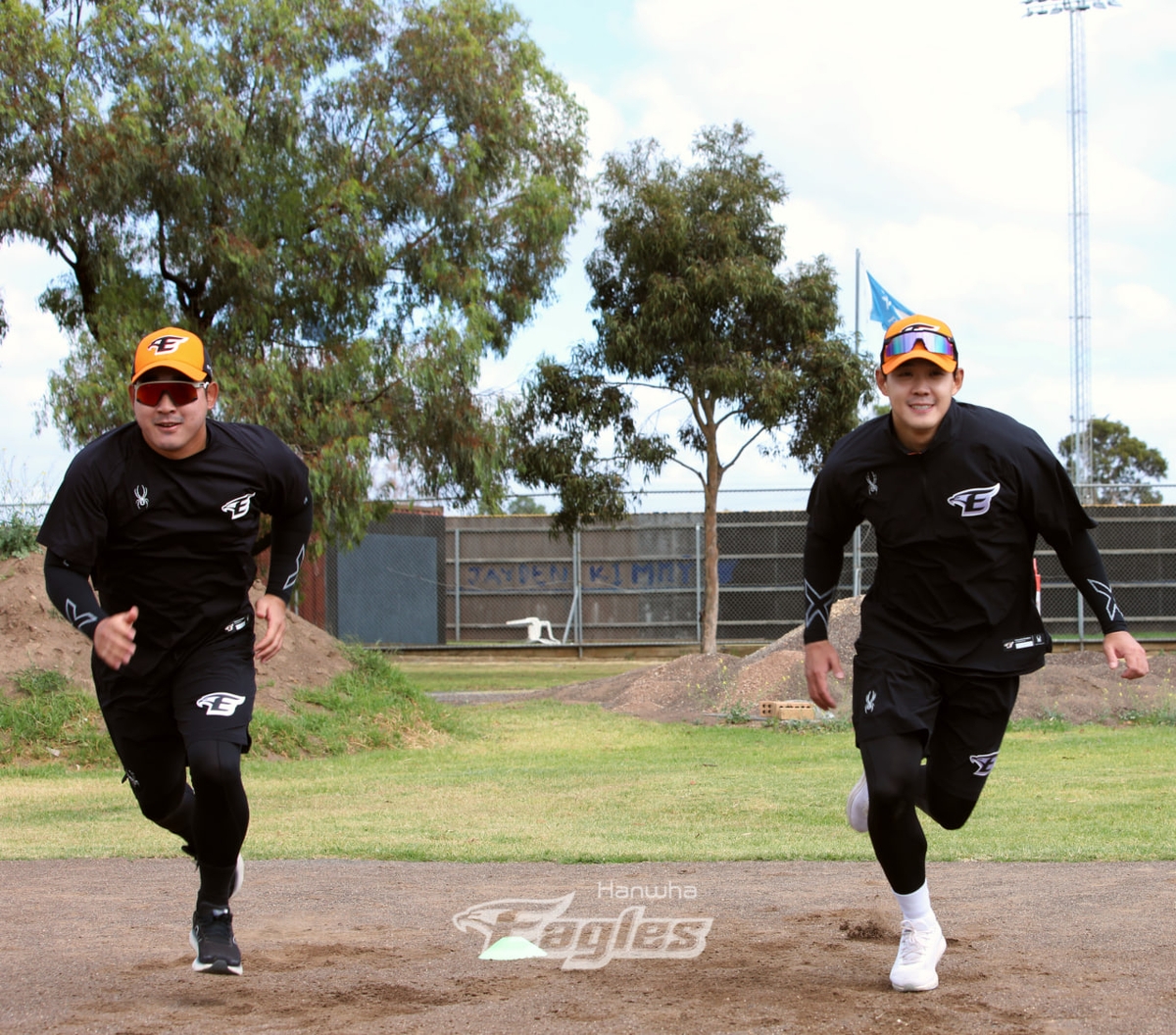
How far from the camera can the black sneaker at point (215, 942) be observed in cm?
475

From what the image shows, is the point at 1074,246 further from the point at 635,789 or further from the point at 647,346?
the point at 635,789

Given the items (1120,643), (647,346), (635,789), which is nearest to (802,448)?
(647,346)

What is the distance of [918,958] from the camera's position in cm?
450

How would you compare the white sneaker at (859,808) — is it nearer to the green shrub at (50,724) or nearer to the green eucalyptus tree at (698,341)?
the green shrub at (50,724)

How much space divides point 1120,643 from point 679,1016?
2048mm

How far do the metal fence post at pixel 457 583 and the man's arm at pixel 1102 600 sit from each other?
84.1ft

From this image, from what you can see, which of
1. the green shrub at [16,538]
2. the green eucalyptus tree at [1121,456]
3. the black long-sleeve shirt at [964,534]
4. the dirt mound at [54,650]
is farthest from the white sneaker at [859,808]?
the green eucalyptus tree at [1121,456]

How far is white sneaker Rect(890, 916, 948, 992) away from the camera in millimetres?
4445

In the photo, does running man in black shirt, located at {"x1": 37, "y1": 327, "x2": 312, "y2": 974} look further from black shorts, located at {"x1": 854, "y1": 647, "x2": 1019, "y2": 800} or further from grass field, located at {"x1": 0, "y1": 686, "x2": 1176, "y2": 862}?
grass field, located at {"x1": 0, "y1": 686, "x2": 1176, "y2": 862}

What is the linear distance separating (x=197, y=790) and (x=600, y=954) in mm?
1649

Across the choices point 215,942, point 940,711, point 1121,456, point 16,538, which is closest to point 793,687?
point 16,538

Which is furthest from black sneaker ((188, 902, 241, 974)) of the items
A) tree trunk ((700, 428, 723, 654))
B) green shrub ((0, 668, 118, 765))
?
tree trunk ((700, 428, 723, 654))

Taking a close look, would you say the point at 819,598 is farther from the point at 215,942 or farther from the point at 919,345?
the point at 215,942

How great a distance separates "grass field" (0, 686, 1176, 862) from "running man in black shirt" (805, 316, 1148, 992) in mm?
2888
